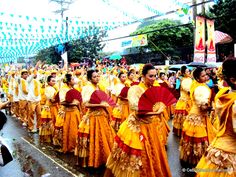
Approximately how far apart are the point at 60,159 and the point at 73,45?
19.7 m

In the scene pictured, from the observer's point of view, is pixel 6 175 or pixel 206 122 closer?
pixel 206 122

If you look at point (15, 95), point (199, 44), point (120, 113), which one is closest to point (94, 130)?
point (120, 113)

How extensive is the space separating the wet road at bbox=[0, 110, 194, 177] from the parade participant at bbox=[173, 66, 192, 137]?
0.44 metres

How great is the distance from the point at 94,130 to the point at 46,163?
152cm

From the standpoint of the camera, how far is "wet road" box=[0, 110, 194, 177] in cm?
610

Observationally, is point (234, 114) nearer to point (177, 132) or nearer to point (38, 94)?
point (177, 132)

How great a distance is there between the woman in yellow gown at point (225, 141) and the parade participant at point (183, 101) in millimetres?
5344

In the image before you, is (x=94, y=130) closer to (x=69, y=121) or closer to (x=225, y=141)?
(x=69, y=121)

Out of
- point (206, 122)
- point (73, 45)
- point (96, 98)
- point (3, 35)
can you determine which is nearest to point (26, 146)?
point (96, 98)

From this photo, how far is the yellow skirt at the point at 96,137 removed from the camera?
6137mm

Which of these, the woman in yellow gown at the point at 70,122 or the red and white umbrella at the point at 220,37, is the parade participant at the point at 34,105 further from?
the red and white umbrella at the point at 220,37

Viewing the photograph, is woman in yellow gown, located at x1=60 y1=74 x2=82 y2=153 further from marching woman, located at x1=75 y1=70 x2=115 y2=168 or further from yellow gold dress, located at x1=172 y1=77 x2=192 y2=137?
yellow gold dress, located at x1=172 y1=77 x2=192 y2=137

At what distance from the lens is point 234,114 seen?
3.10 meters

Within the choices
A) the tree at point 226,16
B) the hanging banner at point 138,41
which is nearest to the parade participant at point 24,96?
the tree at point 226,16
